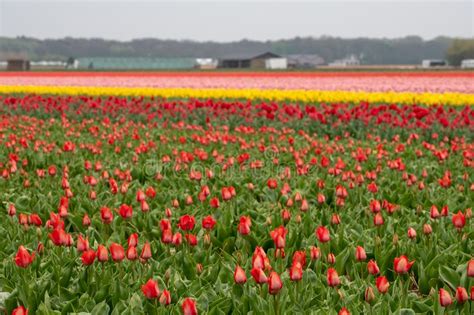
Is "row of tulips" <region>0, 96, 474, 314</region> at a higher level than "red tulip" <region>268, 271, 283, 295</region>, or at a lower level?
lower

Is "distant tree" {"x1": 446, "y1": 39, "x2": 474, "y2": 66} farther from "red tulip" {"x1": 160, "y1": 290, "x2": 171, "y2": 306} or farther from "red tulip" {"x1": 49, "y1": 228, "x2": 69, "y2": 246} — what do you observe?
"red tulip" {"x1": 160, "y1": 290, "x2": 171, "y2": 306}

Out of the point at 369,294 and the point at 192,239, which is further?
the point at 192,239

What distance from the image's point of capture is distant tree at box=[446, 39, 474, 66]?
306 feet

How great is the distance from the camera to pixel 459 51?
97.3 meters

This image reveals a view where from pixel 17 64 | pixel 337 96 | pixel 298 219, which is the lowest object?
pixel 298 219

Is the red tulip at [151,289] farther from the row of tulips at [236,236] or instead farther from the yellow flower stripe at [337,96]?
the yellow flower stripe at [337,96]

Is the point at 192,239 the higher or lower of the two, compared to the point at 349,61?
lower

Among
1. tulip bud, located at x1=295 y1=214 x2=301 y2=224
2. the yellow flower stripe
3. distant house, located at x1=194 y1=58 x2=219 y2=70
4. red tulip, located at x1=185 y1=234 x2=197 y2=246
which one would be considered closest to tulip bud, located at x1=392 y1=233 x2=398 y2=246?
tulip bud, located at x1=295 y1=214 x2=301 y2=224

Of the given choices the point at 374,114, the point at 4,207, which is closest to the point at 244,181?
the point at 4,207

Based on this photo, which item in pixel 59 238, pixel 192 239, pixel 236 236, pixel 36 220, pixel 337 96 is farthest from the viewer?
pixel 337 96

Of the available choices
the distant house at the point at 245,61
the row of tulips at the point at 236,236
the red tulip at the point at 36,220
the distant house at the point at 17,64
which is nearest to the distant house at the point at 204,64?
the distant house at the point at 245,61

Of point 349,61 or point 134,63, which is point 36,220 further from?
point 349,61

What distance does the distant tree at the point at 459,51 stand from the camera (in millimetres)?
93250

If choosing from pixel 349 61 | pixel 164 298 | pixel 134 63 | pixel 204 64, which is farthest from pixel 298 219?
pixel 349 61
